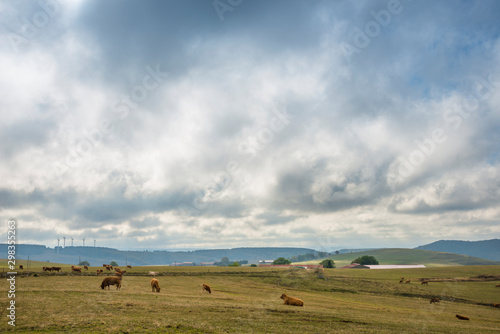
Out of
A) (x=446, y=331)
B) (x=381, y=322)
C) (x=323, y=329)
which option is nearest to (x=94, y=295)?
(x=323, y=329)

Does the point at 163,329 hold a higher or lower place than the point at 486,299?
higher

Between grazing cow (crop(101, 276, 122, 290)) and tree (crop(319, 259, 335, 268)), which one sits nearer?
grazing cow (crop(101, 276, 122, 290))

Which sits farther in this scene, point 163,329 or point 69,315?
point 69,315

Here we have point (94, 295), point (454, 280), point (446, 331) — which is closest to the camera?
point (446, 331)

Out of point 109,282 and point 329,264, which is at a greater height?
point 109,282

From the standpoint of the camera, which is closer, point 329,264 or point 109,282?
point 109,282

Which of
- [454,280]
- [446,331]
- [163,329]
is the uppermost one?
[163,329]

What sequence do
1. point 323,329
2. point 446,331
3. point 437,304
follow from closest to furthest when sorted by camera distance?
point 323,329, point 446,331, point 437,304

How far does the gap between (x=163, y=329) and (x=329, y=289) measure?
51.2m

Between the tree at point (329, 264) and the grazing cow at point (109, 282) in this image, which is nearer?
the grazing cow at point (109, 282)

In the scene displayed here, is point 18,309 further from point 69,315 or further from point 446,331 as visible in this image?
point 446,331

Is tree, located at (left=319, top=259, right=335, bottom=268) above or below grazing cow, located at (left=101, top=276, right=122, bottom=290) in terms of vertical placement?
below

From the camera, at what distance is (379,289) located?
68375 mm

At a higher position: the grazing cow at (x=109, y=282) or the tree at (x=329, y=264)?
the grazing cow at (x=109, y=282)
